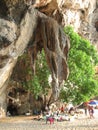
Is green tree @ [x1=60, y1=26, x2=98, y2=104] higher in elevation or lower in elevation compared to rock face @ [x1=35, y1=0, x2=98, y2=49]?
lower

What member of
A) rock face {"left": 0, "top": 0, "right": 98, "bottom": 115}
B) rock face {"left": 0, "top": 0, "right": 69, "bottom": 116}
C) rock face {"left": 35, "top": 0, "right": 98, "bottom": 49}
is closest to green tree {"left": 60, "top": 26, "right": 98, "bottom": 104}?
rock face {"left": 35, "top": 0, "right": 98, "bottom": 49}

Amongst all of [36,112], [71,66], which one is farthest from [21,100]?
[71,66]

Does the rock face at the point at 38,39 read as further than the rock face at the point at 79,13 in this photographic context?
No

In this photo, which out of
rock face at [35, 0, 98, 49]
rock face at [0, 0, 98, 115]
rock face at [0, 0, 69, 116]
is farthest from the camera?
rock face at [35, 0, 98, 49]

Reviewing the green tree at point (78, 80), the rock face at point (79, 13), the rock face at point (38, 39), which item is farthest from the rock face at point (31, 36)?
the green tree at point (78, 80)

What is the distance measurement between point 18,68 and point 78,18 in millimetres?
11302

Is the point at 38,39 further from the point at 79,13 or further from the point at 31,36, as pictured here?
the point at 79,13

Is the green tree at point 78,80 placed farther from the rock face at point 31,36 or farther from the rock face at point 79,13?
the rock face at point 31,36

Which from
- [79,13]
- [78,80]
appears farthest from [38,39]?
[79,13]

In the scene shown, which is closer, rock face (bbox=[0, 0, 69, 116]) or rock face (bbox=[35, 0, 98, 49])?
rock face (bbox=[0, 0, 69, 116])

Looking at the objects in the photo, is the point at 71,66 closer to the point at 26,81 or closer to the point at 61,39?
the point at 26,81

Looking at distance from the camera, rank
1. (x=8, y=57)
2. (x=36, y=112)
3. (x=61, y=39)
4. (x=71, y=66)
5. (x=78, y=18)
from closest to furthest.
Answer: (x=8, y=57) < (x=61, y=39) < (x=71, y=66) < (x=36, y=112) < (x=78, y=18)

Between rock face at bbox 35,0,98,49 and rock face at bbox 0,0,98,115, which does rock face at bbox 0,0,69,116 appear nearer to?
rock face at bbox 0,0,98,115

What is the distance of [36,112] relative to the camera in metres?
32.6
